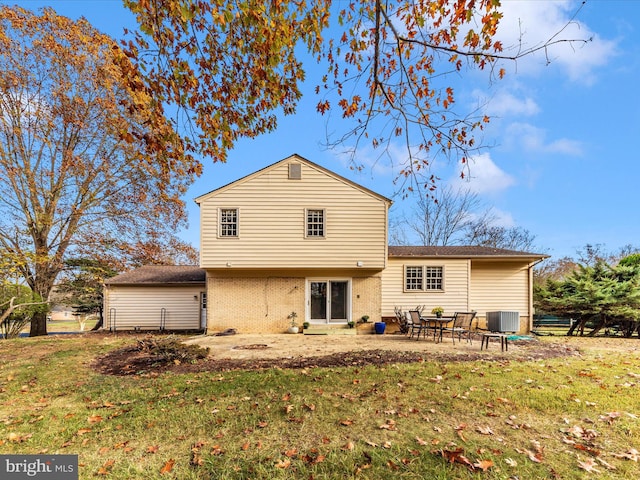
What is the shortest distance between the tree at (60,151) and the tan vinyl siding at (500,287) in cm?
1541

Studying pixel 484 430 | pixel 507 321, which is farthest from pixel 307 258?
pixel 484 430

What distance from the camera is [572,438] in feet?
12.4

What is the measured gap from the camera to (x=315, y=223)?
13930 millimetres

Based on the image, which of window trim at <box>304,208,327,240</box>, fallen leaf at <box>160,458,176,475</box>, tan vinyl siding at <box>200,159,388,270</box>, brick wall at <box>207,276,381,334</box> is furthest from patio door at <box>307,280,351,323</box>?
fallen leaf at <box>160,458,176,475</box>

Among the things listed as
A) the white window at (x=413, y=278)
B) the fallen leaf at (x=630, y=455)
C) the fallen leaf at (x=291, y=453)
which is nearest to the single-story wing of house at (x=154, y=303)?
the white window at (x=413, y=278)

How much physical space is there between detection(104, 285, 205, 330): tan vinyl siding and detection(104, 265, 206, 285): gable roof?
1.24 ft

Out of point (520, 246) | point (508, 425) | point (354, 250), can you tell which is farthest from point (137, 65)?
point (520, 246)

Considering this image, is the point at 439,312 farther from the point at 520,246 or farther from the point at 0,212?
the point at 520,246

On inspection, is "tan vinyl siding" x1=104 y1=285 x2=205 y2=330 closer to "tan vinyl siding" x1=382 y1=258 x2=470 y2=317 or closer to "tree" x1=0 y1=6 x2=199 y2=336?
"tree" x1=0 y1=6 x2=199 y2=336

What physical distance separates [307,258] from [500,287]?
9759 millimetres

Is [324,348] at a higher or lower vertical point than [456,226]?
lower

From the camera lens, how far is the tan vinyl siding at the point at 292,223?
13.5 meters

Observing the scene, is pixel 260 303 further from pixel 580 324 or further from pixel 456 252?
pixel 580 324

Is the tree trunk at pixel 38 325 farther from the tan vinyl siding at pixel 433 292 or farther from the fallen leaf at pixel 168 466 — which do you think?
the fallen leaf at pixel 168 466
